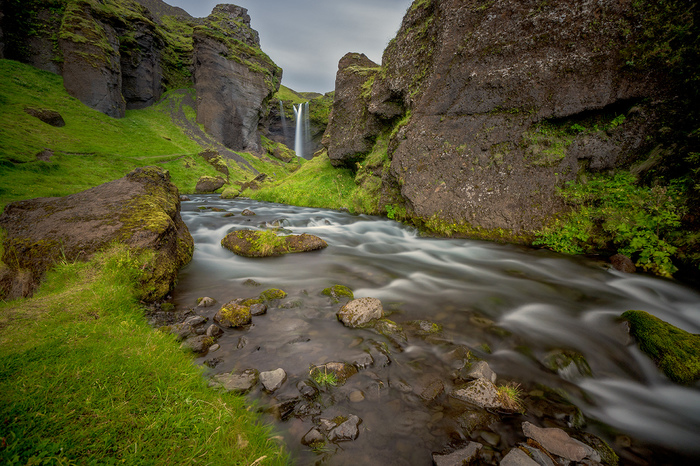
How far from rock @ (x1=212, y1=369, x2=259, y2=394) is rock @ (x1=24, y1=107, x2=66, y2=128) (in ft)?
127

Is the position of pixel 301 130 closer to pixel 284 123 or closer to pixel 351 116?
pixel 284 123

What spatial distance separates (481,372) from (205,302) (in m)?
4.25

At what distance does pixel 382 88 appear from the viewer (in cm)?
1313

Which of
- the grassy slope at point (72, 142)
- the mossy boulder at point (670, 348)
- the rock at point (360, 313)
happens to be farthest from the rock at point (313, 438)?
the grassy slope at point (72, 142)

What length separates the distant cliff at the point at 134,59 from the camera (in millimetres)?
35156

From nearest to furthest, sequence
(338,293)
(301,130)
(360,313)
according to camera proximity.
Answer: (360,313), (338,293), (301,130)

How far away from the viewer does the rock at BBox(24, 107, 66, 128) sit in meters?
25.0

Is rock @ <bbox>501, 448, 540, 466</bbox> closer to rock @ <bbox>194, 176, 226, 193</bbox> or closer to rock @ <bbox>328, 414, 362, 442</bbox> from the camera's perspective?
rock @ <bbox>328, 414, 362, 442</bbox>

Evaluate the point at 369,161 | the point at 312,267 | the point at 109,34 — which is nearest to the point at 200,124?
the point at 109,34

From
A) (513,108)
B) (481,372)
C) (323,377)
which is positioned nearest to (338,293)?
(323,377)

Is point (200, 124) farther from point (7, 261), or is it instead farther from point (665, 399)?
point (665, 399)

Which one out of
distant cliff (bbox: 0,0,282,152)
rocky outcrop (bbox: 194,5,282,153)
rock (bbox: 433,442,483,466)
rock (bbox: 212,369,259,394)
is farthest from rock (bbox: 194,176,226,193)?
rock (bbox: 433,442,483,466)

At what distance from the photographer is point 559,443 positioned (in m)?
2.20

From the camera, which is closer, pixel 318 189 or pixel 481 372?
pixel 481 372
